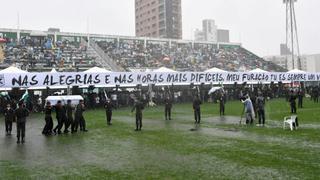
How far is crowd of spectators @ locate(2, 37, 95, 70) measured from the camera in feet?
152

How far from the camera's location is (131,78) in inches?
1426

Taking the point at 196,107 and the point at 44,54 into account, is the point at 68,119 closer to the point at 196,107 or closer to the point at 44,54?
the point at 196,107

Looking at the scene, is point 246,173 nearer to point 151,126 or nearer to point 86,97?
point 151,126

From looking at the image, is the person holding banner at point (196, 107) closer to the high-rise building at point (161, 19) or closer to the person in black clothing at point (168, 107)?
the person in black clothing at point (168, 107)

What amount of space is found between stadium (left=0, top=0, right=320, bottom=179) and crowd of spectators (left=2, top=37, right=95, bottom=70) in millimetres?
133

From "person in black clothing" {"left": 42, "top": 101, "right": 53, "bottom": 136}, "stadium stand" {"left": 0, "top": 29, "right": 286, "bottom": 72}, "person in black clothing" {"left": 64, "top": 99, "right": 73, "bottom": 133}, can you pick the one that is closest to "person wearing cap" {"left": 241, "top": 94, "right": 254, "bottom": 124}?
"person in black clothing" {"left": 64, "top": 99, "right": 73, "bottom": 133}

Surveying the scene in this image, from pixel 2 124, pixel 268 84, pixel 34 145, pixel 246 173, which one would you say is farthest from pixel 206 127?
pixel 268 84

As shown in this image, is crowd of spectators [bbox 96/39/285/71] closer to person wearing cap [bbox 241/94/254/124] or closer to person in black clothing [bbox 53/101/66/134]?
person in black clothing [bbox 53/101/66/134]

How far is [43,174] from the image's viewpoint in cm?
1080

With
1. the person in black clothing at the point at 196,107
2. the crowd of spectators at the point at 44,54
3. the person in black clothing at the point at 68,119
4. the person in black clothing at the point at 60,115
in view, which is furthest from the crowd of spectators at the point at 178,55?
the person in black clothing at the point at 60,115

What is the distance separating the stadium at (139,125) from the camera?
11.3 meters

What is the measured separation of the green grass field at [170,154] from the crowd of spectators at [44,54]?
89.4 ft

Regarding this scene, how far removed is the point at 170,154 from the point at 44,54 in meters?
40.5

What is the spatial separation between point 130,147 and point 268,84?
3373cm
